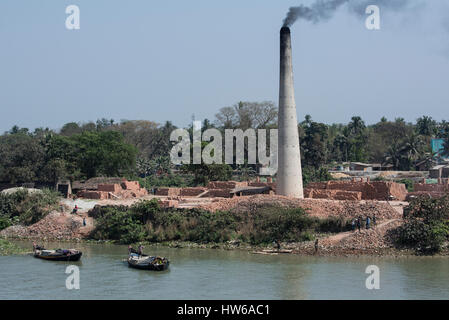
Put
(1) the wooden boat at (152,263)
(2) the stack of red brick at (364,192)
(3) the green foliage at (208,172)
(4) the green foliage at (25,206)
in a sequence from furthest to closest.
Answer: (3) the green foliage at (208,172) < (2) the stack of red brick at (364,192) < (4) the green foliage at (25,206) < (1) the wooden boat at (152,263)

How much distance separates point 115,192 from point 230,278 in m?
25.4

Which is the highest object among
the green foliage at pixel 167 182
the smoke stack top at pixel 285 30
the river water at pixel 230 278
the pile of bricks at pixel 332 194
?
the smoke stack top at pixel 285 30

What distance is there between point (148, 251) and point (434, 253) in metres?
14.3

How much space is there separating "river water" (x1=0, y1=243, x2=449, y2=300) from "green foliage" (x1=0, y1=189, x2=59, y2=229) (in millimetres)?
9620

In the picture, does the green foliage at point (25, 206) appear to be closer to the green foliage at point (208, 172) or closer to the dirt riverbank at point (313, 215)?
the dirt riverbank at point (313, 215)

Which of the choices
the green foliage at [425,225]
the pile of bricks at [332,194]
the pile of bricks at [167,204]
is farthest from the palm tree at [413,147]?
the green foliage at [425,225]

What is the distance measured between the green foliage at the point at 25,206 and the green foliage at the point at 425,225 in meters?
22.1

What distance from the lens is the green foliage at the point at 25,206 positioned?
43156mm

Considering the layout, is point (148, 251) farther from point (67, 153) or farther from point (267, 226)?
point (67, 153)

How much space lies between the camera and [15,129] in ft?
418

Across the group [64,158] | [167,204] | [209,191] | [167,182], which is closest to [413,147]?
[167,182]

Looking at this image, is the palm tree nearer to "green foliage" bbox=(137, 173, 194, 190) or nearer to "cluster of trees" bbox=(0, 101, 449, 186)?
"cluster of trees" bbox=(0, 101, 449, 186)

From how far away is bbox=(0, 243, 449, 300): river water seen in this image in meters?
25.3
